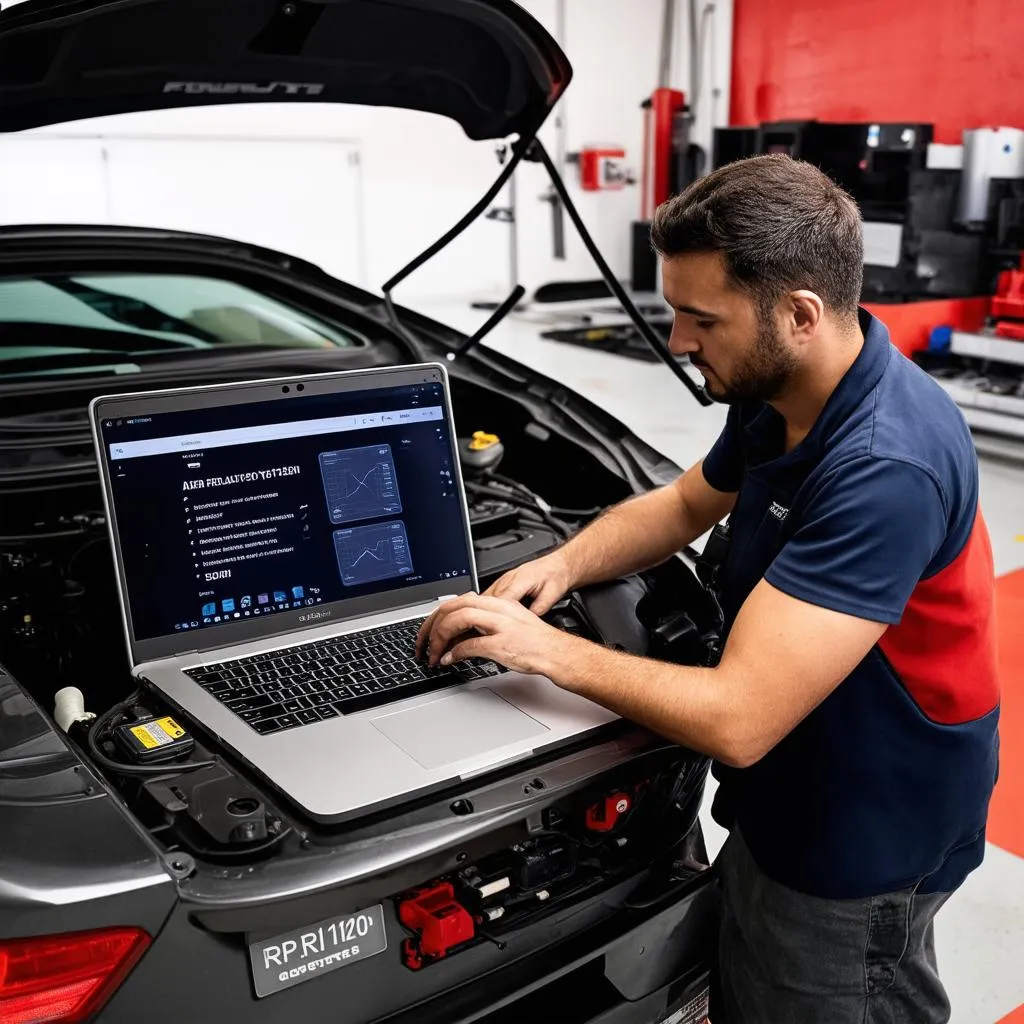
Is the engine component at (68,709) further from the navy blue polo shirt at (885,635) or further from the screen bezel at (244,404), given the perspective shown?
the navy blue polo shirt at (885,635)

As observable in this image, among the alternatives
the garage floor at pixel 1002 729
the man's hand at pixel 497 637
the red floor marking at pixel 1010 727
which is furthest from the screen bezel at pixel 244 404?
the red floor marking at pixel 1010 727

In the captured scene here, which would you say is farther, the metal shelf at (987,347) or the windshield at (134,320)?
the metal shelf at (987,347)

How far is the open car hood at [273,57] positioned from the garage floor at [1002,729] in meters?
1.57

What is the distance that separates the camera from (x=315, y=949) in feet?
3.23

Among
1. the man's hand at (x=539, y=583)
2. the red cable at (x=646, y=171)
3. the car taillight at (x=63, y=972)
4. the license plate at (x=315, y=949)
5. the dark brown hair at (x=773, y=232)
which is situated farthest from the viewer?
the red cable at (x=646, y=171)

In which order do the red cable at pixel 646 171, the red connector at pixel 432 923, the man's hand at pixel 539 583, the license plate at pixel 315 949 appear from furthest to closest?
the red cable at pixel 646 171 < the man's hand at pixel 539 583 < the red connector at pixel 432 923 < the license plate at pixel 315 949

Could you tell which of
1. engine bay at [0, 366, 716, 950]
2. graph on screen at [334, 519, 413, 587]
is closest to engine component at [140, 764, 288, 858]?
engine bay at [0, 366, 716, 950]

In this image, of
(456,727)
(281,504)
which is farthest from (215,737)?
(281,504)

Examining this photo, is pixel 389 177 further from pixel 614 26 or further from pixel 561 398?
pixel 561 398

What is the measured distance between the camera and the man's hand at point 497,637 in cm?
119

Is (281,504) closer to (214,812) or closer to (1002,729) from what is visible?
(214,812)

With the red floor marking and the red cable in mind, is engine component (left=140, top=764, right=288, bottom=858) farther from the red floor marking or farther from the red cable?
the red cable

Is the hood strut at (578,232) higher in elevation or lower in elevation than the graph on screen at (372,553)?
higher

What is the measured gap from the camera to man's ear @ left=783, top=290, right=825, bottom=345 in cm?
117
